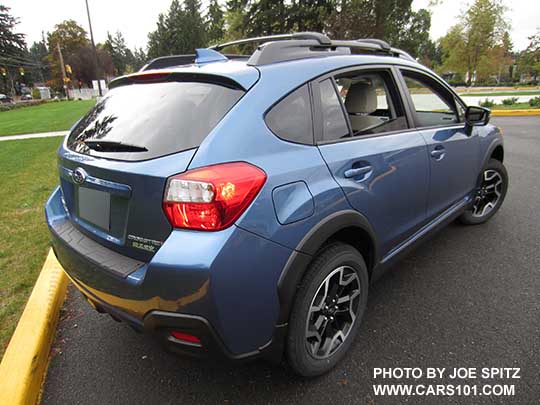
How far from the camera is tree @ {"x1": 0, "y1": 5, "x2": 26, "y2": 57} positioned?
215ft

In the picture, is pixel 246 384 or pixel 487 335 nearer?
pixel 246 384

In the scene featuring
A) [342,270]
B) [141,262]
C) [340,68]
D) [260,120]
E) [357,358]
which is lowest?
[357,358]

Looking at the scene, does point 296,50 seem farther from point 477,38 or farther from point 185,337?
point 477,38

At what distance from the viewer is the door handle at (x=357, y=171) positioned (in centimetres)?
197

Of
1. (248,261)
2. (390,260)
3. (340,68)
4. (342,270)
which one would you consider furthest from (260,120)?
(390,260)

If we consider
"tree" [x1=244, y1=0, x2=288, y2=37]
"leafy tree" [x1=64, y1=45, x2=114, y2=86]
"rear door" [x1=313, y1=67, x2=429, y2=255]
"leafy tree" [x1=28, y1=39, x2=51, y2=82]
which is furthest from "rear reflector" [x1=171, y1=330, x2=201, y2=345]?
→ "leafy tree" [x1=28, y1=39, x2=51, y2=82]

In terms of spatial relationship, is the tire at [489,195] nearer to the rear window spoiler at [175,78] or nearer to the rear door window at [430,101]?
the rear door window at [430,101]

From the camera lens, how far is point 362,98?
2812mm

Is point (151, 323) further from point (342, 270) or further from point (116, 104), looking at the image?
point (116, 104)

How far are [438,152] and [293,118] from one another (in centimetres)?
147

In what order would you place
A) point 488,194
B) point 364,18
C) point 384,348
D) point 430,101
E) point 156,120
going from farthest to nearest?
point 364,18, point 488,194, point 430,101, point 384,348, point 156,120

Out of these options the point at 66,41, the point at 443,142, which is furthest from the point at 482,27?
the point at 66,41

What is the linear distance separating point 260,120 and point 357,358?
1503 mm

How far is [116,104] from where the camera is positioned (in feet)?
7.11
